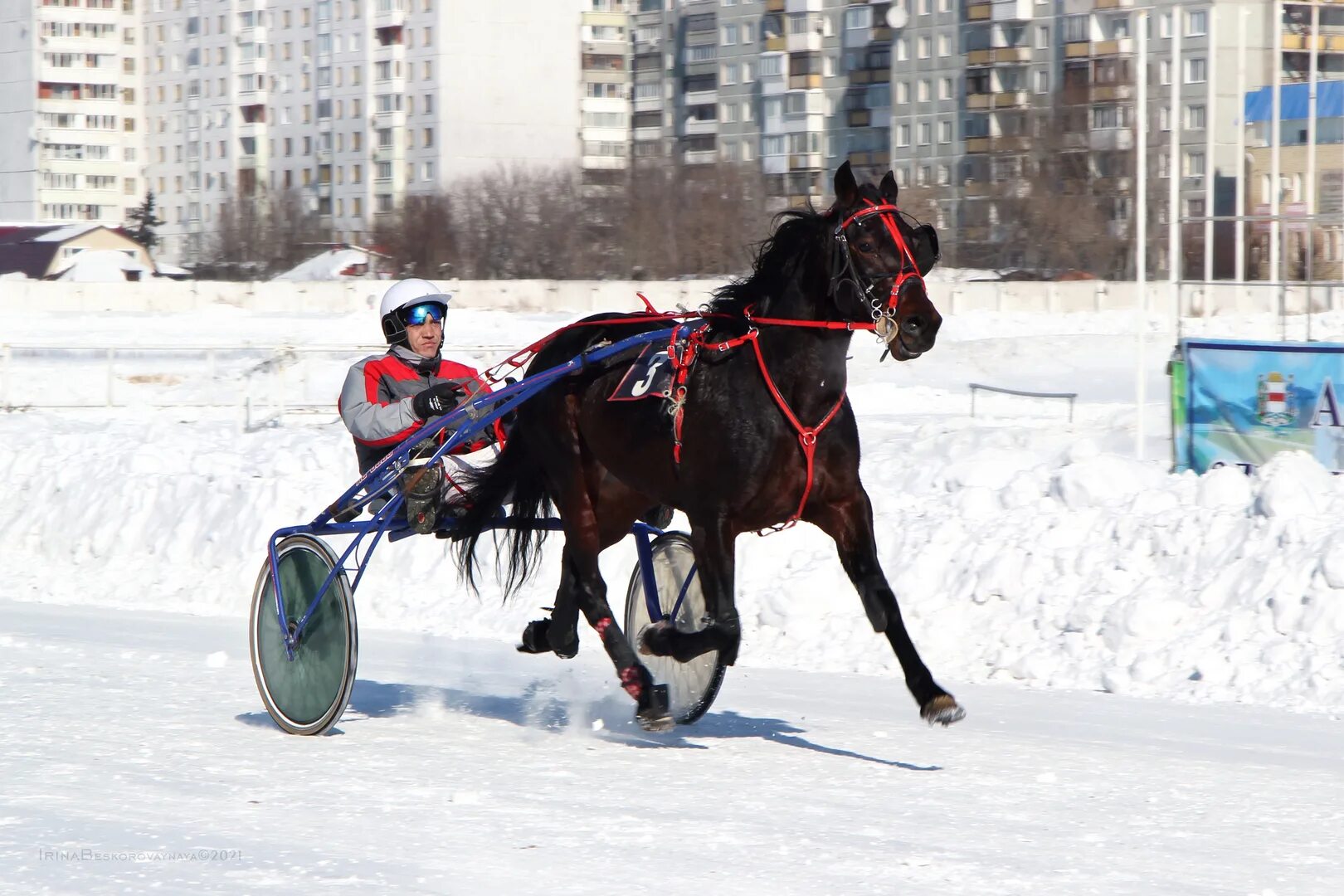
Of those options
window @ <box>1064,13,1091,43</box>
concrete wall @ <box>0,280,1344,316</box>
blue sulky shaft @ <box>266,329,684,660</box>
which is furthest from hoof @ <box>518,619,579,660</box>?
window @ <box>1064,13,1091,43</box>

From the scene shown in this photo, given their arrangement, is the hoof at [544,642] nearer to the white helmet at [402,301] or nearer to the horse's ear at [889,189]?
the white helmet at [402,301]

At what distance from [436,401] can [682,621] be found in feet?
3.77

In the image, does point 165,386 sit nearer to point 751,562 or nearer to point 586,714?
point 751,562

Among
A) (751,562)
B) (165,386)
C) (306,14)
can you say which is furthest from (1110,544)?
(306,14)

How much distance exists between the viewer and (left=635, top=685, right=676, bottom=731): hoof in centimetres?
602

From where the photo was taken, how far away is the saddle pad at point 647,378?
591 cm

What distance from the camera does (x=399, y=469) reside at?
6.64 metres

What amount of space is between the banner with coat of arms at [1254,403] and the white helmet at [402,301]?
582 cm

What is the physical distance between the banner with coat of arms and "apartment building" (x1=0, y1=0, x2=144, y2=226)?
267 feet

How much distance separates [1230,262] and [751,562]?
5365 millimetres

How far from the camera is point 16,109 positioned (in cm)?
8800

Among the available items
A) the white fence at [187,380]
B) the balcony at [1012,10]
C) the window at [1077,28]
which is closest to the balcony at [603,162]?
the balcony at [1012,10]

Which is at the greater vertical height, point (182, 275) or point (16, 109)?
point (16, 109)

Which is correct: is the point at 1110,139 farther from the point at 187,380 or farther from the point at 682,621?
the point at 682,621
